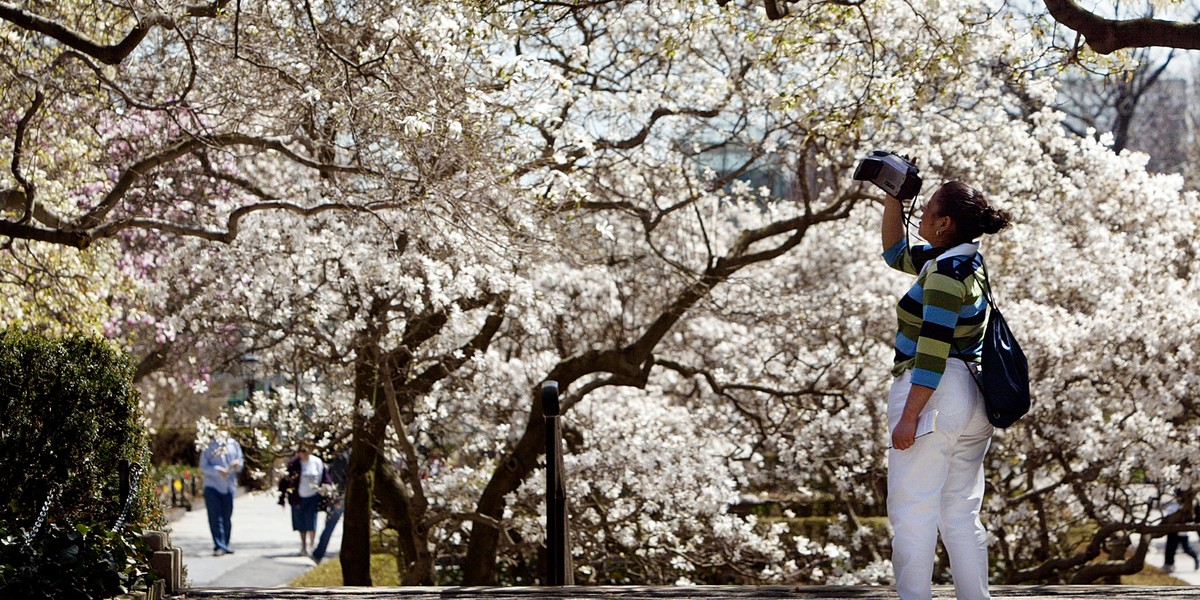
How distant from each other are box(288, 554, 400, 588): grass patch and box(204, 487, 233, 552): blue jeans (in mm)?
1140

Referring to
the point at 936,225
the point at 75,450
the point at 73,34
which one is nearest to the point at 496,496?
the point at 73,34

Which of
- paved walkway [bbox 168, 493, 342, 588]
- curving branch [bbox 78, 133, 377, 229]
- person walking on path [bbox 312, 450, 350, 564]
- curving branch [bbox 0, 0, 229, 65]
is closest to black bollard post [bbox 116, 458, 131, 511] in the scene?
curving branch [bbox 0, 0, 229, 65]

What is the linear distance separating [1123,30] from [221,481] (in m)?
10.7

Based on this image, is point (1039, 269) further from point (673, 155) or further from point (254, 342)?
point (254, 342)

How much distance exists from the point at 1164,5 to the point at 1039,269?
6.03 m

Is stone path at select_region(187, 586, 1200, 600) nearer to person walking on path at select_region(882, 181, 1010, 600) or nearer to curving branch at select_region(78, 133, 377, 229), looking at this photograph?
person walking on path at select_region(882, 181, 1010, 600)

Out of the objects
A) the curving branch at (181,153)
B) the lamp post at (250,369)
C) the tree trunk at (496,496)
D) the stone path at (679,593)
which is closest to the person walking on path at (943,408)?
the stone path at (679,593)

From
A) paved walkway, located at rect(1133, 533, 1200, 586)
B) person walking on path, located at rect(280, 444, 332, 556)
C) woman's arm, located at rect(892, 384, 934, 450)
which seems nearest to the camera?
woman's arm, located at rect(892, 384, 934, 450)

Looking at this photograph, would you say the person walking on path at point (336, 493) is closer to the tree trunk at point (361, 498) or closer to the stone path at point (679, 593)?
the tree trunk at point (361, 498)

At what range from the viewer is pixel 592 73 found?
9922 millimetres

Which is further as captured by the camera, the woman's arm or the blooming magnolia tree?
the blooming magnolia tree

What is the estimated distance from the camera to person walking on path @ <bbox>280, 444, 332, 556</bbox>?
512 inches

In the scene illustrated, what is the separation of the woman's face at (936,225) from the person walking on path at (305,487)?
29.3 ft

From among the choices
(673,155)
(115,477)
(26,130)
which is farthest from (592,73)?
(115,477)
